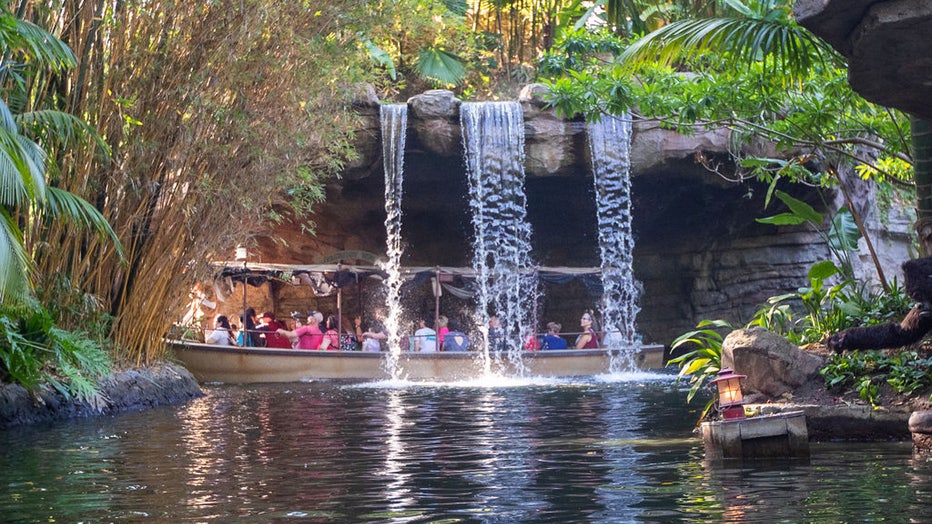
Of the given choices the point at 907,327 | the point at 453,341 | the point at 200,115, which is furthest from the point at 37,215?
the point at 453,341

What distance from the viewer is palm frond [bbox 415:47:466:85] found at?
22844 mm

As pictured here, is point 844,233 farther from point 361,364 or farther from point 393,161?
point 393,161

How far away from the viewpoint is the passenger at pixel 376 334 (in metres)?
20.1

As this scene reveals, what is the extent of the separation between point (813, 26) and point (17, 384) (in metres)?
8.68

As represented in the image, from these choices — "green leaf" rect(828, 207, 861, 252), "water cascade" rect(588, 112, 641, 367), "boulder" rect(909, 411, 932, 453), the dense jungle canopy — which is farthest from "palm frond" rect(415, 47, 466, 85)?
"boulder" rect(909, 411, 932, 453)

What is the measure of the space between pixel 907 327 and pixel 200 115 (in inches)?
330

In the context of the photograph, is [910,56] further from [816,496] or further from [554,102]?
[554,102]

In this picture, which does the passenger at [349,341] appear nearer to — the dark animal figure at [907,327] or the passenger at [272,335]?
the passenger at [272,335]

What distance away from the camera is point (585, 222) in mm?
24188

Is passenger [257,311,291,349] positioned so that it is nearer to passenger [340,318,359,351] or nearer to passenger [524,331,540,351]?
passenger [340,318,359,351]

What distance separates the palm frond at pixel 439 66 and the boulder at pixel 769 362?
604 inches

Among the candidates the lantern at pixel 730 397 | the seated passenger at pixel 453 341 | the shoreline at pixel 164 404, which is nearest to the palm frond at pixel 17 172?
the shoreline at pixel 164 404

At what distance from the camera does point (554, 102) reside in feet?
35.6

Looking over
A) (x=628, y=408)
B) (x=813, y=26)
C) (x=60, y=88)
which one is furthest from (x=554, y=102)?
(x=60, y=88)
